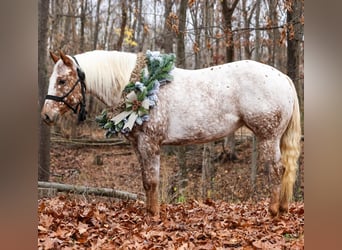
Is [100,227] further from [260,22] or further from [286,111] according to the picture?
[260,22]

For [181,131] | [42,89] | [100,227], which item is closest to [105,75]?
[42,89]

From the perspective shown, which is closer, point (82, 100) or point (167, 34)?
point (82, 100)

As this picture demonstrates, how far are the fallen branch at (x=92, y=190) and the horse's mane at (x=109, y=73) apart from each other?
59 centimetres

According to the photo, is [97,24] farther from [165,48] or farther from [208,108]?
[208,108]

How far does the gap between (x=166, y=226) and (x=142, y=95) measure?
832 millimetres

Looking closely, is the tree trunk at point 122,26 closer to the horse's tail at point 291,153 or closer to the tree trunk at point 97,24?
the tree trunk at point 97,24

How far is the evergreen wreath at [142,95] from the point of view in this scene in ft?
9.47

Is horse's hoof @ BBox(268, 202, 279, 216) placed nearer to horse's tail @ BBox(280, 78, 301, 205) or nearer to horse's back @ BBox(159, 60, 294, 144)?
horse's tail @ BBox(280, 78, 301, 205)

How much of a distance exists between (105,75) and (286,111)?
1.20 meters

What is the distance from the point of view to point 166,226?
2.79 metres

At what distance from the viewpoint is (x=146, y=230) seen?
2719mm

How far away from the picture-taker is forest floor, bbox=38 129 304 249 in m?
2.62

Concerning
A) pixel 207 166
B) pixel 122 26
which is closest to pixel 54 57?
pixel 122 26
